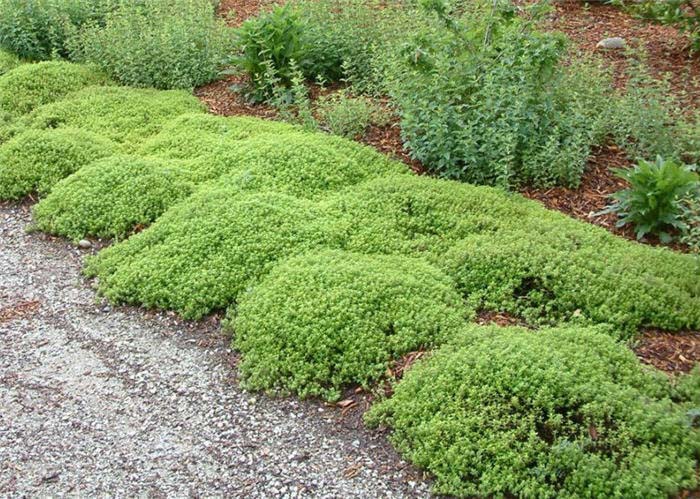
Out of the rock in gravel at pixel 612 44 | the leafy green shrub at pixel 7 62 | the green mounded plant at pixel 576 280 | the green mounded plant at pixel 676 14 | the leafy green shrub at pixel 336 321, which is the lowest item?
the leafy green shrub at pixel 336 321

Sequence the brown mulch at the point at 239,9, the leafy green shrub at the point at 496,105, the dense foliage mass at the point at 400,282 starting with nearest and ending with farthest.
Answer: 1. the dense foliage mass at the point at 400,282
2. the leafy green shrub at the point at 496,105
3. the brown mulch at the point at 239,9

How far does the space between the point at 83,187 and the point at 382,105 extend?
2.83m

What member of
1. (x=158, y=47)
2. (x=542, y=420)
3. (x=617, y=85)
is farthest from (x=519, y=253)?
(x=158, y=47)

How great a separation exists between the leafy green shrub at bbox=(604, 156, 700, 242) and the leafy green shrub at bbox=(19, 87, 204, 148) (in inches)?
163

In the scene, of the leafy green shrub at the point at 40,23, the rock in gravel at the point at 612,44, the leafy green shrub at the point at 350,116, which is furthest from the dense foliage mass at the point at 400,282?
the rock in gravel at the point at 612,44

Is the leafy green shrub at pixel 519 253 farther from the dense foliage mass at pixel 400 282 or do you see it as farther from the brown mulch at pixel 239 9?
the brown mulch at pixel 239 9

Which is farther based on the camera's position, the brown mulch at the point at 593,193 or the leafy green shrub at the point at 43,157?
the leafy green shrub at the point at 43,157

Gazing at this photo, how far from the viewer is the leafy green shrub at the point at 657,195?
17.7 feet

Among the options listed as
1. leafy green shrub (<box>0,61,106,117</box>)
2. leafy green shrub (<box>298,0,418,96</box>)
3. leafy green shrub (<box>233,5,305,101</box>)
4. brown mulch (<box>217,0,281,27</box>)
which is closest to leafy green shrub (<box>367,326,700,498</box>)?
leafy green shrub (<box>298,0,418,96</box>)

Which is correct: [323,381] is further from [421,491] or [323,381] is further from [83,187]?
[83,187]

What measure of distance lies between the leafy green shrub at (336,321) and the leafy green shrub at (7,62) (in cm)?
530

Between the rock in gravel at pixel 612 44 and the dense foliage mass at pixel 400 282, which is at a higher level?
the rock in gravel at pixel 612 44

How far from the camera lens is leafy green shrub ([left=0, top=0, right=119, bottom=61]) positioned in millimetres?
9023

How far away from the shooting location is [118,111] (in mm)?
7625
